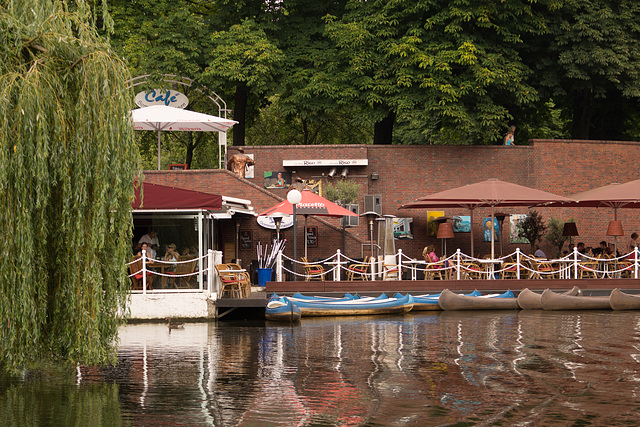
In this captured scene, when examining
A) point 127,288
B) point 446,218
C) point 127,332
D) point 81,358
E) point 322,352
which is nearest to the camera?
point 81,358

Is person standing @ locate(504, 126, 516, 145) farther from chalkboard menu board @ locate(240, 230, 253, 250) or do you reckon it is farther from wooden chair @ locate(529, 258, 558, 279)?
chalkboard menu board @ locate(240, 230, 253, 250)

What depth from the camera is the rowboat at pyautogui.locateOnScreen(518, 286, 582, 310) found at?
22.0 meters

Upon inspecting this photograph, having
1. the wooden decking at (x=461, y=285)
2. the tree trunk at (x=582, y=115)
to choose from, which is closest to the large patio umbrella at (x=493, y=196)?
the wooden decking at (x=461, y=285)

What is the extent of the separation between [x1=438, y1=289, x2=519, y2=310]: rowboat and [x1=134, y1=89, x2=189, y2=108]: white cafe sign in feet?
45.1

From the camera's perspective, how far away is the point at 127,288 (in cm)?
1134

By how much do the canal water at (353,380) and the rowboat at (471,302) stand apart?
388 cm

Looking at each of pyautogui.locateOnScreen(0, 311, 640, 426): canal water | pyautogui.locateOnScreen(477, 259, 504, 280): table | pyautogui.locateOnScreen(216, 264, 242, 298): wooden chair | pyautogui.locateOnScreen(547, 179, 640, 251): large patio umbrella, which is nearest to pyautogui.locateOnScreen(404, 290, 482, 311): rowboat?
pyautogui.locateOnScreen(477, 259, 504, 280): table

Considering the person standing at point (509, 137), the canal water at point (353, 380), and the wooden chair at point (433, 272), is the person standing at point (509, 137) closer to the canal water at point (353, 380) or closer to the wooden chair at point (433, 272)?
the wooden chair at point (433, 272)

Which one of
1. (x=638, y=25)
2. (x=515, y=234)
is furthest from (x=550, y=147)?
(x=638, y=25)

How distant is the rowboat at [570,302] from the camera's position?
21672 mm

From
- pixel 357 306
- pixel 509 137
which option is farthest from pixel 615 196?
pixel 357 306

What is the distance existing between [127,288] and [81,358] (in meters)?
1.25

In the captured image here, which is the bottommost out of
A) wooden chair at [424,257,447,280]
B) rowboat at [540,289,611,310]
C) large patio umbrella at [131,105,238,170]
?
rowboat at [540,289,611,310]

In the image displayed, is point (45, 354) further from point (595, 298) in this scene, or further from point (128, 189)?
point (595, 298)
